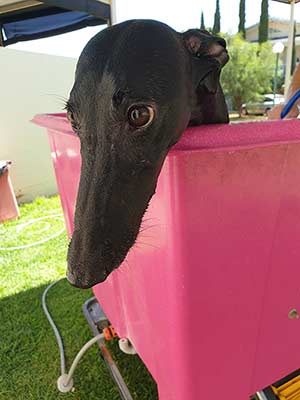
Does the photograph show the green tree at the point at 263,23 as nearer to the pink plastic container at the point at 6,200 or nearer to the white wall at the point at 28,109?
the white wall at the point at 28,109

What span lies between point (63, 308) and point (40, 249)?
0.70 meters

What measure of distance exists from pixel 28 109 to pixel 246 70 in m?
14.2

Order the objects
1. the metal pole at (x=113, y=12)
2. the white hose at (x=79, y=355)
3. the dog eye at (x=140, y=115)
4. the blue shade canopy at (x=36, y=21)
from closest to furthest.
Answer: the dog eye at (x=140, y=115)
the white hose at (x=79, y=355)
the metal pole at (x=113, y=12)
the blue shade canopy at (x=36, y=21)

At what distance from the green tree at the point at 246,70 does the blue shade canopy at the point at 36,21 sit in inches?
484

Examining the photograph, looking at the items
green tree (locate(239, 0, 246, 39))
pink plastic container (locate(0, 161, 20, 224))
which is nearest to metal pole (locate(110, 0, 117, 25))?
pink plastic container (locate(0, 161, 20, 224))

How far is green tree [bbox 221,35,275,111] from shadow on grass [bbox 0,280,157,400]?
14874 millimetres

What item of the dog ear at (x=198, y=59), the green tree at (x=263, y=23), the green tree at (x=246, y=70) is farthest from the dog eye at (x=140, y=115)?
the green tree at (x=263, y=23)

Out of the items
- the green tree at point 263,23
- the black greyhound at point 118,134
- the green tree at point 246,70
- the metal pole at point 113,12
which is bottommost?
the green tree at point 246,70

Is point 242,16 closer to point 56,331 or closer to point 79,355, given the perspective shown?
point 56,331

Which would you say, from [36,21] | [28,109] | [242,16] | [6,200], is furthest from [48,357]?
[242,16]

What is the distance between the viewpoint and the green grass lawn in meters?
1.17

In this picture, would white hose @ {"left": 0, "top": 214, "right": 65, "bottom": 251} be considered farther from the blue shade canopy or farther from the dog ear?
the blue shade canopy

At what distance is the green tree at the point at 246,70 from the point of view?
49.8 ft

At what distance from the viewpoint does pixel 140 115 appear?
500mm
